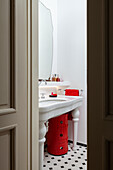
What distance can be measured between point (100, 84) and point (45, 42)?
1.87 metres

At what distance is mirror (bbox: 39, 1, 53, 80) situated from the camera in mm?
2207

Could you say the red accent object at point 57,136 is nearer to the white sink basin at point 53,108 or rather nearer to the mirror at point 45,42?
the white sink basin at point 53,108

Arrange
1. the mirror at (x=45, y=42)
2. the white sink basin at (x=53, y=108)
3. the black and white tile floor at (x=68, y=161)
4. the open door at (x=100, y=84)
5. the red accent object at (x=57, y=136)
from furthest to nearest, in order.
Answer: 1. the mirror at (x=45, y=42)
2. the red accent object at (x=57, y=136)
3. the black and white tile floor at (x=68, y=161)
4. the white sink basin at (x=53, y=108)
5. the open door at (x=100, y=84)

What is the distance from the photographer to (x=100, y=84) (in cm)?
63

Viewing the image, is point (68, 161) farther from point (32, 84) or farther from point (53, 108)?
point (32, 84)

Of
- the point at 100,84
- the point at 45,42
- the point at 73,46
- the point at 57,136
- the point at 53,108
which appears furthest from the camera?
the point at 73,46

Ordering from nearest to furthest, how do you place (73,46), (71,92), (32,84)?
1. (32,84)
2. (71,92)
3. (73,46)

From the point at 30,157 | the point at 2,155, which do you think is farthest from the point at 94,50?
the point at 30,157

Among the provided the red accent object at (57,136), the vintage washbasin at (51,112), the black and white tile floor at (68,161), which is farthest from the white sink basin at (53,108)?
the black and white tile floor at (68,161)

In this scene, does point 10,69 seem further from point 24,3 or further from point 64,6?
point 64,6

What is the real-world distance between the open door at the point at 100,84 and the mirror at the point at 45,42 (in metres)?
1.60

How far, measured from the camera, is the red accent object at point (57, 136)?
82.4 inches

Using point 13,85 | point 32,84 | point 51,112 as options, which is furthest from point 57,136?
point 13,85

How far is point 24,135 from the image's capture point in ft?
3.43
